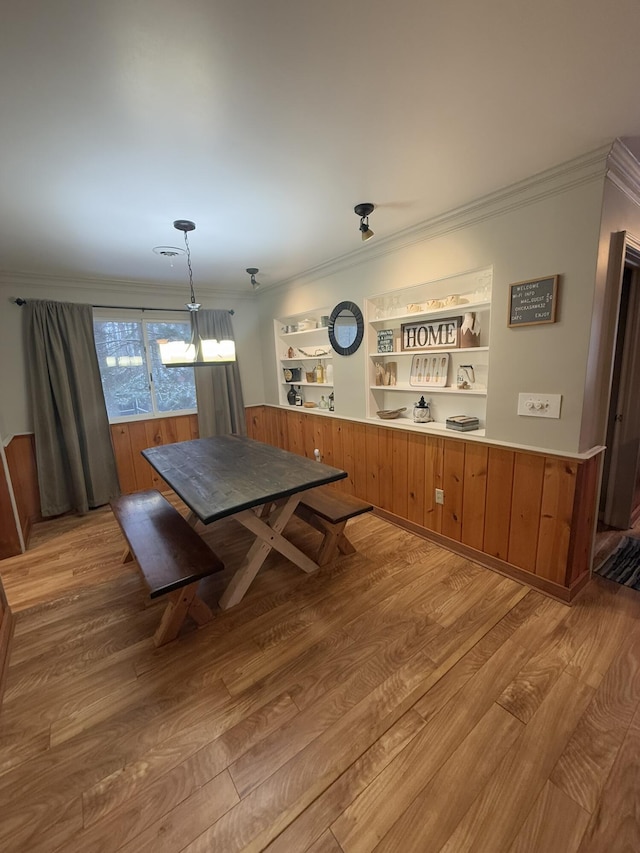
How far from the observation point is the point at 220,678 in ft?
5.47

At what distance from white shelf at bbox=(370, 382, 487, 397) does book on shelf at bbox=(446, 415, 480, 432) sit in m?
0.18

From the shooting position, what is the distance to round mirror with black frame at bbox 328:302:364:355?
3160 mm

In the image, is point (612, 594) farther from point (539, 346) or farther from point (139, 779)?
point (139, 779)

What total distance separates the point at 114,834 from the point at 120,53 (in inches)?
96.3

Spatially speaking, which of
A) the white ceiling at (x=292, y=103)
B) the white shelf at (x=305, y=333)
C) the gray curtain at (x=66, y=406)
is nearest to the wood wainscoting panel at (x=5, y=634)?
the gray curtain at (x=66, y=406)

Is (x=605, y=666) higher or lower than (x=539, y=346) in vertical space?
lower

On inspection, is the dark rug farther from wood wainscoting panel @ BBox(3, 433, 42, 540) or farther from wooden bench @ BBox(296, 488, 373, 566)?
wood wainscoting panel @ BBox(3, 433, 42, 540)

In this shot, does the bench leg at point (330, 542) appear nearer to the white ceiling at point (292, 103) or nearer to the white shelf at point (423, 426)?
the white shelf at point (423, 426)

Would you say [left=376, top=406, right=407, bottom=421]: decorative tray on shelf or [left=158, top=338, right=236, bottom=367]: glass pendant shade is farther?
[left=376, top=406, right=407, bottom=421]: decorative tray on shelf

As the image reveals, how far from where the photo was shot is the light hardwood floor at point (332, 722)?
1.13m

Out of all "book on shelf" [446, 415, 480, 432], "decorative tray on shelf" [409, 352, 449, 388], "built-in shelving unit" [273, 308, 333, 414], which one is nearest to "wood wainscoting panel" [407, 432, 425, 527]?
"book on shelf" [446, 415, 480, 432]

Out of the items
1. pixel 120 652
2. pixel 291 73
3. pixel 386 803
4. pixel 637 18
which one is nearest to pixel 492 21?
pixel 637 18

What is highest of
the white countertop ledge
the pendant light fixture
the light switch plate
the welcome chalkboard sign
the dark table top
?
the welcome chalkboard sign

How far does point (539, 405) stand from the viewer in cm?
205
